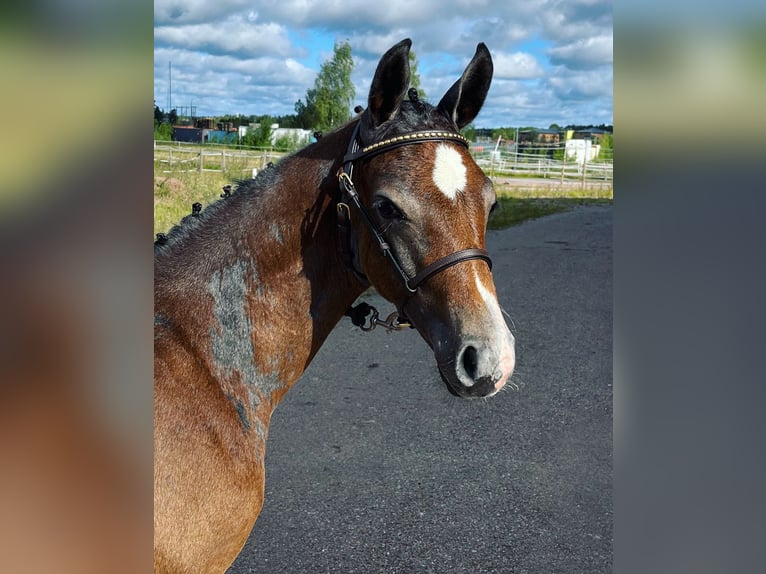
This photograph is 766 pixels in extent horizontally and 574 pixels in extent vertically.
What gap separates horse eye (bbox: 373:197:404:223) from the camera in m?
1.64

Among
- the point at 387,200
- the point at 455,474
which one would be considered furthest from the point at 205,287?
the point at 455,474

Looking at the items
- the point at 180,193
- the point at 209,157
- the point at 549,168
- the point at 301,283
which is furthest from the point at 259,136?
the point at 549,168

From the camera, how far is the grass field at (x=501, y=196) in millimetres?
8008

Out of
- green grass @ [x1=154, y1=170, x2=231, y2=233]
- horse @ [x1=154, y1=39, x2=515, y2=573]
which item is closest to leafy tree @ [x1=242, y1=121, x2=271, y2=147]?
green grass @ [x1=154, y1=170, x2=231, y2=233]

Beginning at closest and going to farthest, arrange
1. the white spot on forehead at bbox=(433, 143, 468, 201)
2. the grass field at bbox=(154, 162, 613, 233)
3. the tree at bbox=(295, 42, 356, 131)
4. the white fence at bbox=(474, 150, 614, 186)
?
the white spot on forehead at bbox=(433, 143, 468, 201), the grass field at bbox=(154, 162, 613, 233), the tree at bbox=(295, 42, 356, 131), the white fence at bbox=(474, 150, 614, 186)

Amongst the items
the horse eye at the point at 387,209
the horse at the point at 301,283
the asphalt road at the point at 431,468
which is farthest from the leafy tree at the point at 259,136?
the horse eye at the point at 387,209

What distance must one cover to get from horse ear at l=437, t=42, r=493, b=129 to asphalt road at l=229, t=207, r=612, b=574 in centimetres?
115

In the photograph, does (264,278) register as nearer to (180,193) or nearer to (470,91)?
(470,91)

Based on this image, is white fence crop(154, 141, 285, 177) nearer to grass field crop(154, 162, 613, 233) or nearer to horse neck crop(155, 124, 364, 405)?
grass field crop(154, 162, 613, 233)

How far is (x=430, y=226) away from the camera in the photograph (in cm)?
160

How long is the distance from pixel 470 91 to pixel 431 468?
8.58ft
